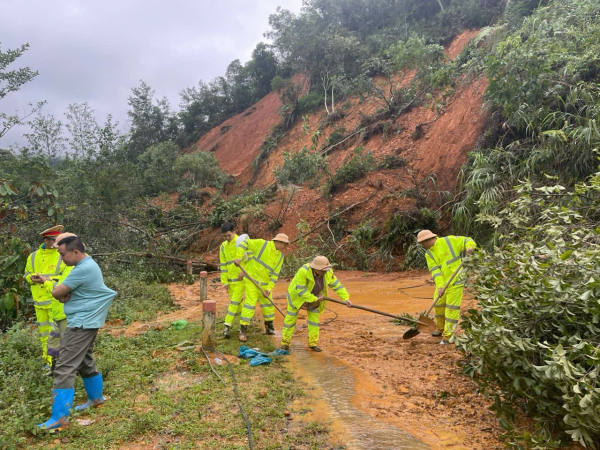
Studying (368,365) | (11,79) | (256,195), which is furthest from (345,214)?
(11,79)

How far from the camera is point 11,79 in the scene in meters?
14.3

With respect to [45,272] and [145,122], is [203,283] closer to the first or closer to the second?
[45,272]

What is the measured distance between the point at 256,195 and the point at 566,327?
15357mm

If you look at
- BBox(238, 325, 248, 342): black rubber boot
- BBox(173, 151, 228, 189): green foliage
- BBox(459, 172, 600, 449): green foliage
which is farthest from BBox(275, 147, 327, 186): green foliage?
BBox(459, 172, 600, 449): green foliage

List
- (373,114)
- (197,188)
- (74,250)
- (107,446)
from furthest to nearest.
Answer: (197,188)
(373,114)
(74,250)
(107,446)

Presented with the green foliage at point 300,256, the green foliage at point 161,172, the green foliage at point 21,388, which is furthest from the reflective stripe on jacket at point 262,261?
the green foliage at point 161,172

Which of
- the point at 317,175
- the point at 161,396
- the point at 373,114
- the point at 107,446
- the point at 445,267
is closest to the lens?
the point at 107,446

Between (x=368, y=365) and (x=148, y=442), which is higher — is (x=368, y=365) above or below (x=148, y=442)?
below

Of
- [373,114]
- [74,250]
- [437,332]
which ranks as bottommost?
[437,332]

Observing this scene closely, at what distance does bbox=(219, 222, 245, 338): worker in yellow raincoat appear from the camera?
6.60 m

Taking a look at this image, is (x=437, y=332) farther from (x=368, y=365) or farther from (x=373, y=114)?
(x=373, y=114)

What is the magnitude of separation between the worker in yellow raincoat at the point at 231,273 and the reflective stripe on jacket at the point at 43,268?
93.3 inches

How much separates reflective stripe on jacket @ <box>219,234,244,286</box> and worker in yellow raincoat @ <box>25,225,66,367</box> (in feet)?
7.99

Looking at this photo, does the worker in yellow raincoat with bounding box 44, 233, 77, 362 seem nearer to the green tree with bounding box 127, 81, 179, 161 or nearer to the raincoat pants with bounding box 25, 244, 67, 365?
the raincoat pants with bounding box 25, 244, 67, 365
